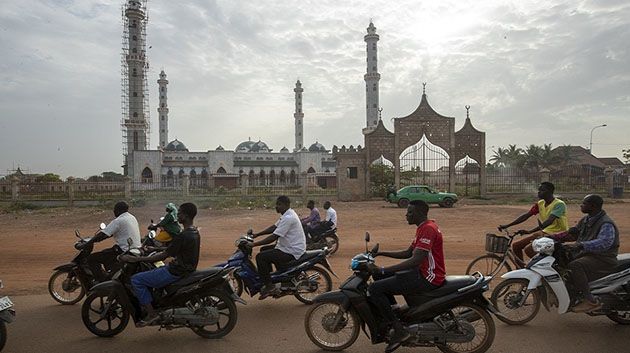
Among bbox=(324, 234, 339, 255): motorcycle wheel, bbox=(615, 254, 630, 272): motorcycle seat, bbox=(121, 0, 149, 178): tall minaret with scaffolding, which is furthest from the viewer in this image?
bbox=(121, 0, 149, 178): tall minaret with scaffolding

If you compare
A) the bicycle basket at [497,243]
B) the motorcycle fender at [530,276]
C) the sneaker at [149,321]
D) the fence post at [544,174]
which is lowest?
the sneaker at [149,321]

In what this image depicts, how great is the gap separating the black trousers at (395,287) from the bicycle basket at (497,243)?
2.29 m

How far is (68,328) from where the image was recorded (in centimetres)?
573

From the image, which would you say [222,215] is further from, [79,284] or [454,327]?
[454,327]

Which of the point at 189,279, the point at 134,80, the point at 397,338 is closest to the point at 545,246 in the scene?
the point at 397,338

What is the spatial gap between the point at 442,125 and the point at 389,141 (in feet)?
13.2

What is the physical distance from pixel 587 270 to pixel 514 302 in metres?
0.89

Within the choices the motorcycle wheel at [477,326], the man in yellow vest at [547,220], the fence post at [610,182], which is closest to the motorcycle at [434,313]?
the motorcycle wheel at [477,326]

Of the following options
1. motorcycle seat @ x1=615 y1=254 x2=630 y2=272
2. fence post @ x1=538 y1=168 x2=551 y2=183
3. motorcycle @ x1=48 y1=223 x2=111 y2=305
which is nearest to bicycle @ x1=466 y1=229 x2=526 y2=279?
motorcycle seat @ x1=615 y1=254 x2=630 y2=272

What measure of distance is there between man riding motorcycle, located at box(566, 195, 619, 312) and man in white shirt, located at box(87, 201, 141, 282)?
17.9ft

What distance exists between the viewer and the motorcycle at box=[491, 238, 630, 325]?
17.6 feet

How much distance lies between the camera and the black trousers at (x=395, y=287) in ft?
15.1

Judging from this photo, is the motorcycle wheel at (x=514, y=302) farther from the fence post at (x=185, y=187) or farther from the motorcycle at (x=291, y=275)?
the fence post at (x=185, y=187)

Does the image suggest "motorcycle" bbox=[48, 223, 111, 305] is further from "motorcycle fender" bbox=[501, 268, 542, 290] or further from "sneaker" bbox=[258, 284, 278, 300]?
"motorcycle fender" bbox=[501, 268, 542, 290]
